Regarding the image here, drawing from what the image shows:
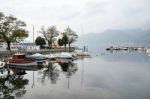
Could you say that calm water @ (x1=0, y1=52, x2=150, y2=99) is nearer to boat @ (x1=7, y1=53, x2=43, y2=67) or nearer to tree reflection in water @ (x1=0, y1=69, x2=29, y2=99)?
tree reflection in water @ (x1=0, y1=69, x2=29, y2=99)

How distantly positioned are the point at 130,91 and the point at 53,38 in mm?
92723

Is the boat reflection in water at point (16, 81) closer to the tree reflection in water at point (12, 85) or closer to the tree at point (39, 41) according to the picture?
the tree reflection in water at point (12, 85)

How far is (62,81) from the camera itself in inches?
1753

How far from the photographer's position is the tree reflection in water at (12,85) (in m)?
34.6

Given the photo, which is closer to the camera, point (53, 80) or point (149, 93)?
point (149, 93)

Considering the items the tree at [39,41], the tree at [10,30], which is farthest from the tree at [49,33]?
the tree at [10,30]

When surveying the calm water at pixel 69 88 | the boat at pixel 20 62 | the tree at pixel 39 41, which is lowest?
the calm water at pixel 69 88

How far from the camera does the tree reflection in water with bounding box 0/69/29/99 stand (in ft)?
114

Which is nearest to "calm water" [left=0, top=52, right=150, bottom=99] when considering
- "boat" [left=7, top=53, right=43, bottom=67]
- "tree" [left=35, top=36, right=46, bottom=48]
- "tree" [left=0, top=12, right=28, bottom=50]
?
"boat" [left=7, top=53, right=43, bottom=67]

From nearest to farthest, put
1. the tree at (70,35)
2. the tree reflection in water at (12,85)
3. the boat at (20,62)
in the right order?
the tree reflection in water at (12,85) → the boat at (20,62) → the tree at (70,35)

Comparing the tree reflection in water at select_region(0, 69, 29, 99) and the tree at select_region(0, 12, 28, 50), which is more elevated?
the tree at select_region(0, 12, 28, 50)

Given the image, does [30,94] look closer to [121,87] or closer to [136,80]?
[121,87]

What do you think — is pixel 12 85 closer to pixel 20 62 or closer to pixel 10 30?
pixel 20 62

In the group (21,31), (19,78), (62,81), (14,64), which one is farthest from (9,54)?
(62,81)
